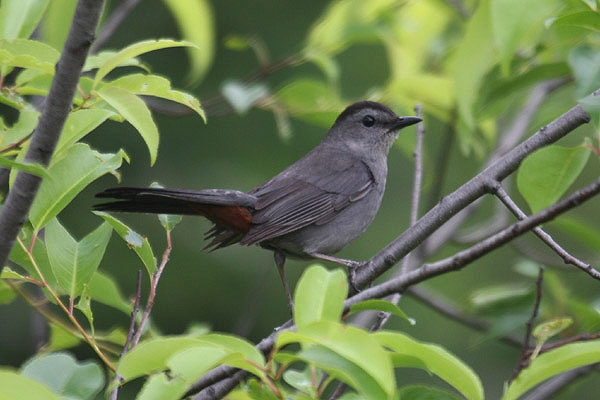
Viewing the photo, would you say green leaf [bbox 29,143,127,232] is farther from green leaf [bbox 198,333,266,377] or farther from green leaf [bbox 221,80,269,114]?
green leaf [bbox 221,80,269,114]

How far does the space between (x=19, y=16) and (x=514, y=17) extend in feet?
5.55

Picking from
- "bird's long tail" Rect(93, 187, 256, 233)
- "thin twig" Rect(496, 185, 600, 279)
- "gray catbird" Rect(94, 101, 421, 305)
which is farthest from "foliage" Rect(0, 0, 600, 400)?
"gray catbird" Rect(94, 101, 421, 305)

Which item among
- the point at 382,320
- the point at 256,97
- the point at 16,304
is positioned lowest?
the point at 16,304

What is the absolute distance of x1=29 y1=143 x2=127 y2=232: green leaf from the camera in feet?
8.23

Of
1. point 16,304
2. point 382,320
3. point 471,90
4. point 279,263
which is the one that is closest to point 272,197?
point 279,263

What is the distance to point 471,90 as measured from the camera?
3611 mm

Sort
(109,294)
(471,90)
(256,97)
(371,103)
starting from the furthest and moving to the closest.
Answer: (371,103)
(256,97)
(471,90)
(109,294)

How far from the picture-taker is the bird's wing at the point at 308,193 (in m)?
4.61

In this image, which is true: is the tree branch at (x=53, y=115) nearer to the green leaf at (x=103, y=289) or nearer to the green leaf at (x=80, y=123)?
the green leaf at (x=80, y=123)

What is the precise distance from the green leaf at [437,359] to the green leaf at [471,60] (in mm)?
1754

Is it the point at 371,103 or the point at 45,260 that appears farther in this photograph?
the point at 371,103

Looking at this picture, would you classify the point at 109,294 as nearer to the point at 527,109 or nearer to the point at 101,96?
the point at 101,96

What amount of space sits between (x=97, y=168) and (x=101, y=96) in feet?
0.73

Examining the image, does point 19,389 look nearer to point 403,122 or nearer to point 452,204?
point 452,204
